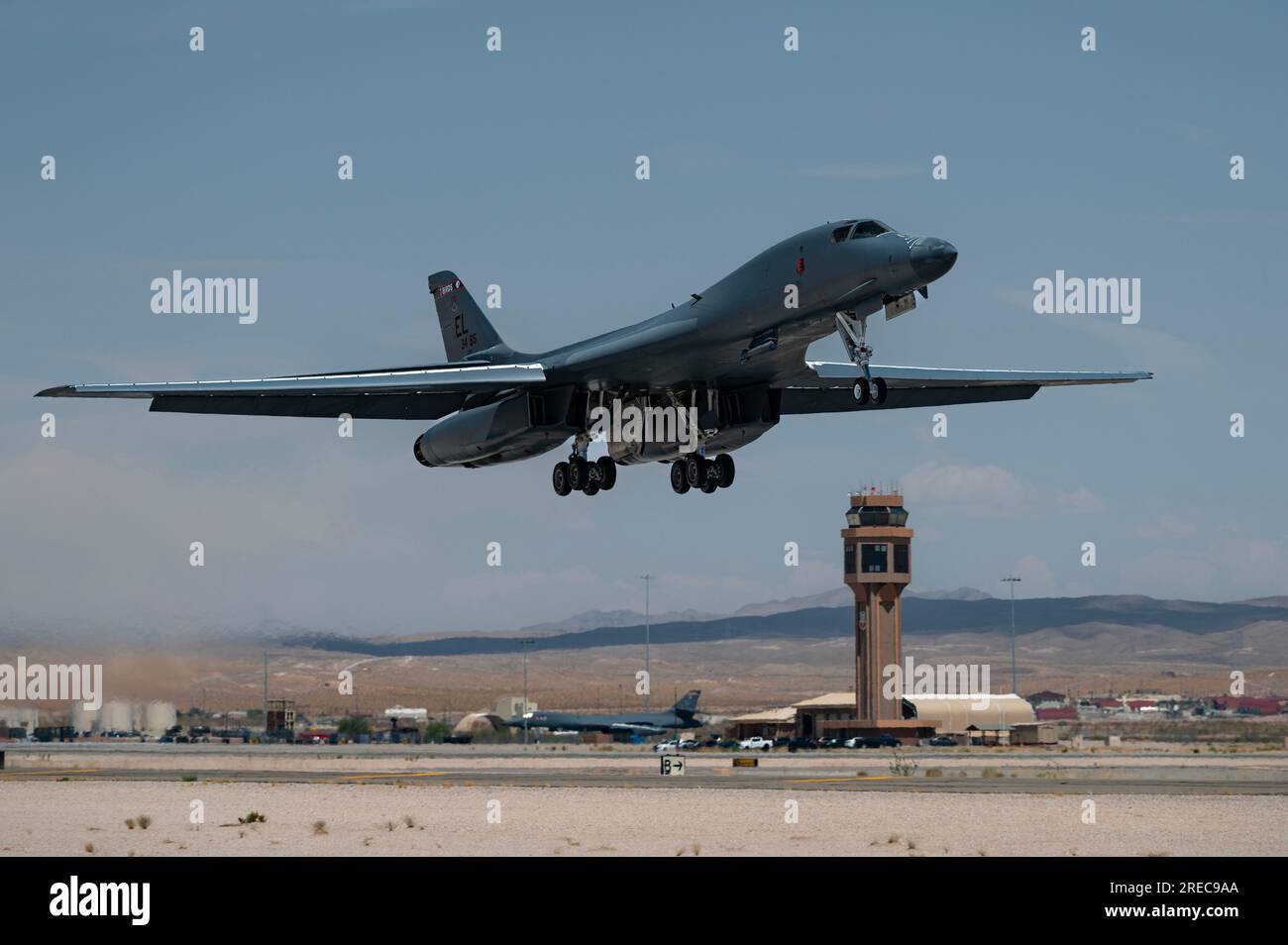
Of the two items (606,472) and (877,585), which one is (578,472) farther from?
(877,585)

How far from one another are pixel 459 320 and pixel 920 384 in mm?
16246

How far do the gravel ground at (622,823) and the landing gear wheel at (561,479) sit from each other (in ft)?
30.6

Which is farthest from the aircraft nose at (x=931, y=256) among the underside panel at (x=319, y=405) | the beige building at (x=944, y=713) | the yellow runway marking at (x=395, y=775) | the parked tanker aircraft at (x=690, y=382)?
the beige building at (x=944, y=713)

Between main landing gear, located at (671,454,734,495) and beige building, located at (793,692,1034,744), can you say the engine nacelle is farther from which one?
beige building, located at (793,692,1034,744)

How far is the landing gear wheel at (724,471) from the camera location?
156 feet

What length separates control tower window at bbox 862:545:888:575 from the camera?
510ft

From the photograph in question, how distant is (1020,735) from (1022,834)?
104 m

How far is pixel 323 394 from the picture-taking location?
152ft

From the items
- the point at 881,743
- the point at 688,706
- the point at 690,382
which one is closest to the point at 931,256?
the point at 690,382

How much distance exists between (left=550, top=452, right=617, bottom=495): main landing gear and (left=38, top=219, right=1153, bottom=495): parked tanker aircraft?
1.6 inches
